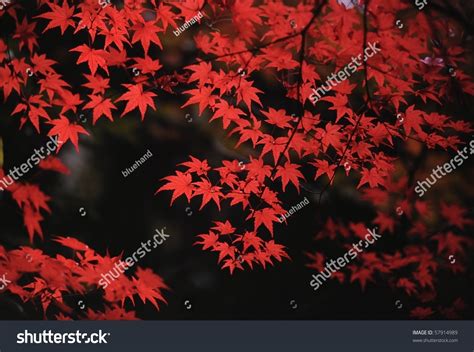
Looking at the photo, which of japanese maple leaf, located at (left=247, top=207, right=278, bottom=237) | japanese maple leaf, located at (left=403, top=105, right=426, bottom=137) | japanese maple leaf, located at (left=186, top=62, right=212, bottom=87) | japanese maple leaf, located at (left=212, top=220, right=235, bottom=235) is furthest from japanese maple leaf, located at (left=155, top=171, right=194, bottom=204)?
japanese maple leaf, located at (left=403, top=105, right=426, bottom=137)

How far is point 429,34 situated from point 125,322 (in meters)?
2.07

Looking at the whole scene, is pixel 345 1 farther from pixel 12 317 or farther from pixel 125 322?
pixel 12 317

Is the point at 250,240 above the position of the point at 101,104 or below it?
below

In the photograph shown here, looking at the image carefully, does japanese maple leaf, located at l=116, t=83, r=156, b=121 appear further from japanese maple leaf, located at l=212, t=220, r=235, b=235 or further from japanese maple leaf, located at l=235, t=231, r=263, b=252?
japanese maple leaf, located at l=235, t=231, r=263, b=252

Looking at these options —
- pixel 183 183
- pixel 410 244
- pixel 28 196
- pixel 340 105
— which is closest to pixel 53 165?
pixel 28 196

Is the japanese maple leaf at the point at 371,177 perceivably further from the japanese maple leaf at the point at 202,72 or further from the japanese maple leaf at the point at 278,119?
the japanese maple leaf at the point at 202,72

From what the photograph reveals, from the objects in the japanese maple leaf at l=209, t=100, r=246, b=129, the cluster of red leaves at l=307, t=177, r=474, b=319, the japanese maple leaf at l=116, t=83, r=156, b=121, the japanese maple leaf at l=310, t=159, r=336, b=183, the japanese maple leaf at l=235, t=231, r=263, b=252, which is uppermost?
the japanese maple leaf at l=116, t=83, r=156, b=121

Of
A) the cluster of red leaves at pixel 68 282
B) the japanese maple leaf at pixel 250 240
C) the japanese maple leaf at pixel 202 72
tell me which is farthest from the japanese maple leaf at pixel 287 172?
the cluster of red leaves at pixel 68 282

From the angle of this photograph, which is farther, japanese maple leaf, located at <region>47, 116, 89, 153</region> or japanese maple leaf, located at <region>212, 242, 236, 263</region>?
japanese maple leaf, located at <region>212, 242, 236, 263</region>

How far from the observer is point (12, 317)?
2254 mm

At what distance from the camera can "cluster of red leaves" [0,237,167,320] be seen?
2105mm

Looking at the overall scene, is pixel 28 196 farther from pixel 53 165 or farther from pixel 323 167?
pixel 323 167

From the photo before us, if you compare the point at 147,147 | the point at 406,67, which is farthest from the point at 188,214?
the point at 406,67

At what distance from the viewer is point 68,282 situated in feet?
7.02
